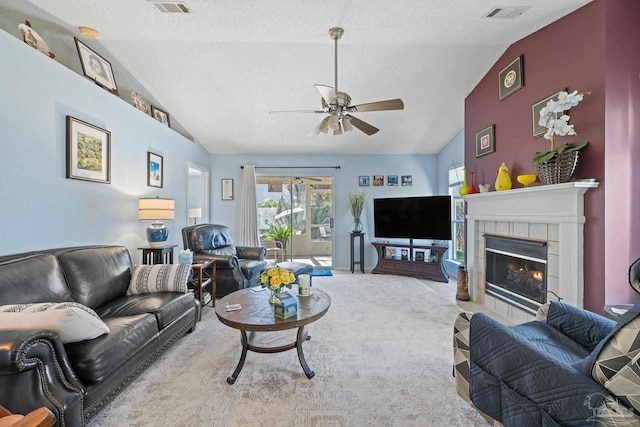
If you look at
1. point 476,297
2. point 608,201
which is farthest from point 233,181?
point 608,201

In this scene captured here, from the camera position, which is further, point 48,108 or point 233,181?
point 233,181

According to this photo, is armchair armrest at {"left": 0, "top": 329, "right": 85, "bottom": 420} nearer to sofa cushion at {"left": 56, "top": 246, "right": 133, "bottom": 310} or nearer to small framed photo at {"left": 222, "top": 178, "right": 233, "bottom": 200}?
sofa cushion at {"left": 56, "top": 246, "right": 133, "bottom": 310}

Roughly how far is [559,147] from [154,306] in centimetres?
361

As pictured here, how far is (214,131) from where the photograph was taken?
5020mm

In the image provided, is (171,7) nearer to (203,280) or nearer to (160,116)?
(160,116)

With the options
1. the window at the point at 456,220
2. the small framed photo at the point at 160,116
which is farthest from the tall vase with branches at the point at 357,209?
the small framed photo at the point at 160,116

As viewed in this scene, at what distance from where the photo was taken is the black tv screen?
4.77 metres

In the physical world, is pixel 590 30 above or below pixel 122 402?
above

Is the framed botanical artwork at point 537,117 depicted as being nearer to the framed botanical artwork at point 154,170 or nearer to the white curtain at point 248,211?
the framed botanical artwork at point 154,170

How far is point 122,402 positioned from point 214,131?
4.18m

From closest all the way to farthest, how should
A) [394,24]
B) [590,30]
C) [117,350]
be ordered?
[117,350] < [590,30] < [394,24]

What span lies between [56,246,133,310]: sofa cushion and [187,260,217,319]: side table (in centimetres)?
67

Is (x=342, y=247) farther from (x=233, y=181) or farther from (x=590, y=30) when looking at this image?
A: (x=590, y=30)

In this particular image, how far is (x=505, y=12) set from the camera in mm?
2447
